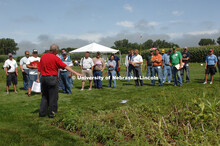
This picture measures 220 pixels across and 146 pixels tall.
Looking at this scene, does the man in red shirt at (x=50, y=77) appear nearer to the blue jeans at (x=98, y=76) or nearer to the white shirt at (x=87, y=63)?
the white shirt at (x=87, y=63)

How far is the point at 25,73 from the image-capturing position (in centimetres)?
992

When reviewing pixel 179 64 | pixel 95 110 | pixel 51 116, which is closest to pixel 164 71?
pixel 179 64

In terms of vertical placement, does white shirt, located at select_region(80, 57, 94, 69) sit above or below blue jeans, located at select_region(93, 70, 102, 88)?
above

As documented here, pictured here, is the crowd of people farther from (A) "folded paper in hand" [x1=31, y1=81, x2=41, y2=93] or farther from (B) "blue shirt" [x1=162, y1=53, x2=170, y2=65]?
(A) "folded paper in hand" [x1=31, y1=81, x2=41, y2=93]

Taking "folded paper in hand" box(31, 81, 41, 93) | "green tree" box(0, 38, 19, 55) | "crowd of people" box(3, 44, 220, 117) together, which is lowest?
"folded paper in hand" box(31, 81, 41, 93)

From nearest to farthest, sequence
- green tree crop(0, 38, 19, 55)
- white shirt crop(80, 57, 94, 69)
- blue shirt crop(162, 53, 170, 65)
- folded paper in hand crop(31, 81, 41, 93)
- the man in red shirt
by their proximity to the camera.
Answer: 1. the man in red shirt
2. folded paper in hand crop(31, 81, 41, 93)
3. white shirt crop(80, 57, 94, 69)
4. blue shirt crop(162, 53, 170, 65)
5. green tree crop(0, 38, 19, 55)

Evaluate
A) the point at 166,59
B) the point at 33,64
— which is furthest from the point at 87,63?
the point at 166,59

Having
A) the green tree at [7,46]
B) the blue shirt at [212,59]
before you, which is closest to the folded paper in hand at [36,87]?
the blue shirt at [212,59]

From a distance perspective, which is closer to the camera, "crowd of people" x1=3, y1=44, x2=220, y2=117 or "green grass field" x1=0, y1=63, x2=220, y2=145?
"green grass field" x1=0, y1=63, x2=220, y2=145

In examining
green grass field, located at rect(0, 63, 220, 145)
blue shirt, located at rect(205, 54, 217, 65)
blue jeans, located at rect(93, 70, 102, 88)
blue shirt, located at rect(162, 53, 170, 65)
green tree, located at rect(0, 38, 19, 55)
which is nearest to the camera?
green grass field, located at rect(0, 63, 220, 145)

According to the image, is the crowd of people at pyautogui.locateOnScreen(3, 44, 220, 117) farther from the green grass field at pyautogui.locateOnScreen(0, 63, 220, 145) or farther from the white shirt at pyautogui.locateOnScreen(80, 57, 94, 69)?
the green grass field at pyautogui.locateOnScreen(0, 63, 220, 145)

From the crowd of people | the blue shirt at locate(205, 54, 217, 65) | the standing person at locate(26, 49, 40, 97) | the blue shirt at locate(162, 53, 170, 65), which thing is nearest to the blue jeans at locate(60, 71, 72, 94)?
the crowd of people

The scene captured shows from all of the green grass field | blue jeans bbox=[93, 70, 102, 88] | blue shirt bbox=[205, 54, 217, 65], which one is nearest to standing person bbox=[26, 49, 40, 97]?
blue jeans bbox=[93, 70, 102, 88]

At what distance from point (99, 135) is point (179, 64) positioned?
7.23m
